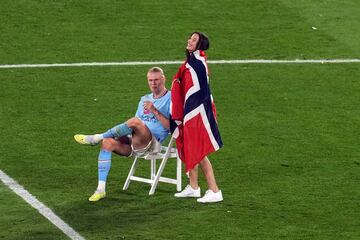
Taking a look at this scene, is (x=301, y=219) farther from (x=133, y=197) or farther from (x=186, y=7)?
(x=186, y=7)

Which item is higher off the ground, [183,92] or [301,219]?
[183,92]

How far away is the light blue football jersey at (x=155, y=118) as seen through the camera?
53.5 feet

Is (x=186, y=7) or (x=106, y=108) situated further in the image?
(x=186, y=7)

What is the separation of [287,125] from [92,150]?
3053 millimetres

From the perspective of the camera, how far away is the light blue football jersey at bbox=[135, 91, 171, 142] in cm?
1631

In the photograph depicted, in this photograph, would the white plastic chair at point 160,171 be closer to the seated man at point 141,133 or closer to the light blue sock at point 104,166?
the seated man at point 141,133

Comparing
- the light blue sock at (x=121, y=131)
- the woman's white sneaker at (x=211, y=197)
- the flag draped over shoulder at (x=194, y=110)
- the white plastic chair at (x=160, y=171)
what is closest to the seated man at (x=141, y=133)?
the light blue sock at (x=121, y=131)

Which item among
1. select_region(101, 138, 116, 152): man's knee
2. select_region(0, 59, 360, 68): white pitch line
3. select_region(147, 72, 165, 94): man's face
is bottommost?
select_region(0, 59, 360, 68): white pitch line

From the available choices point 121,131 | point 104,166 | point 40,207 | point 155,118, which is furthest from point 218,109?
point 40,207

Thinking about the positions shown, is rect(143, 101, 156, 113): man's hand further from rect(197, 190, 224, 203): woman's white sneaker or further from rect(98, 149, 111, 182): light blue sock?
rect(197, 190, 224, 203): woman's white sneaker

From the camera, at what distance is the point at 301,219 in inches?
597

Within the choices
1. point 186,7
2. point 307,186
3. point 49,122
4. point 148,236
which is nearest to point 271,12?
point 186,7

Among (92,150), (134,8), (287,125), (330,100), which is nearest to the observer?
(92,150)

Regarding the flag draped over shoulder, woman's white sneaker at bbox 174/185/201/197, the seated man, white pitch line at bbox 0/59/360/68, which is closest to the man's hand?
the seated man
